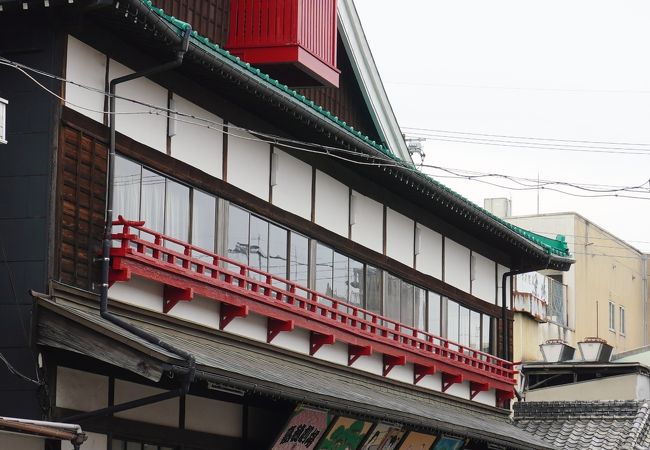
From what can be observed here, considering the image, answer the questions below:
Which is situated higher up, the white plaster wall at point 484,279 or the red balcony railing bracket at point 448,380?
the white plaster wall at point 484,279

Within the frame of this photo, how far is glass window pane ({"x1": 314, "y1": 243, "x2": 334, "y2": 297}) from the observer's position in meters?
26.2

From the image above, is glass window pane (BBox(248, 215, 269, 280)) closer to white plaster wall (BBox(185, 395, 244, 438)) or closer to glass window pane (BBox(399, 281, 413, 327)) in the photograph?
white plaster wall (BBox(185, 395, 244, 438))

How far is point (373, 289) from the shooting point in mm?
28406

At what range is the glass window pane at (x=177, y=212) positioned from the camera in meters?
21.2

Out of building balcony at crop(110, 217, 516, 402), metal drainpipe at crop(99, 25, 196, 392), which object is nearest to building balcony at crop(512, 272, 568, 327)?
building balcony at crop(110, 217, 516, 402)

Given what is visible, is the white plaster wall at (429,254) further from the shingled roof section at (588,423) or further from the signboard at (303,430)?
the signboard at (303,430)

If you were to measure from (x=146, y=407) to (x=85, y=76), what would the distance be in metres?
4.96

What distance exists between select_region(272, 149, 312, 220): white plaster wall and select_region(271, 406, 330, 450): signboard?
12.9 feet

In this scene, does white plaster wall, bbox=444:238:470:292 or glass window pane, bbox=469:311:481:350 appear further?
glass window pane, bbox=469:311:481:350

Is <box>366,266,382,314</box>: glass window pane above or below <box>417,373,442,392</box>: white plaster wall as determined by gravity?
above

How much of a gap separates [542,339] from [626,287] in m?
11.9

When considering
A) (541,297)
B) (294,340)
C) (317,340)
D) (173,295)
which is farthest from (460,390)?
(541,297)

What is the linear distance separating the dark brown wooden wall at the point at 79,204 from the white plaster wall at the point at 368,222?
29.1 feet

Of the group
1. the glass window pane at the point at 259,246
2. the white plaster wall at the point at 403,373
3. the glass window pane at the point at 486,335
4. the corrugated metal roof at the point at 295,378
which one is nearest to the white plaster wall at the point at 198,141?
the glass window pane at the point at 259,246
